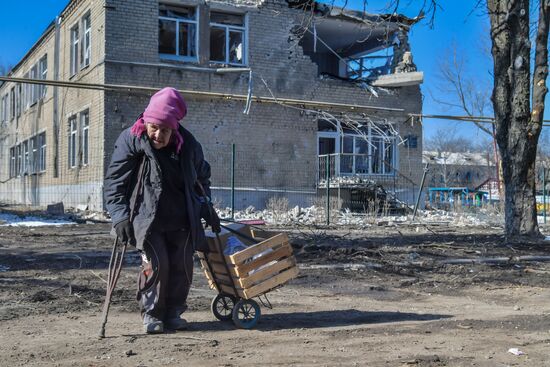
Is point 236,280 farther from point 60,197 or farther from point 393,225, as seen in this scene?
point 60,197

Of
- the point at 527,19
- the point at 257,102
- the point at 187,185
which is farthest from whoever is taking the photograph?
the point at 257,102

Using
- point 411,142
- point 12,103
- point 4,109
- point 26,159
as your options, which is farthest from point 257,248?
point 4,109

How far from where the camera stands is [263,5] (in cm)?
2130

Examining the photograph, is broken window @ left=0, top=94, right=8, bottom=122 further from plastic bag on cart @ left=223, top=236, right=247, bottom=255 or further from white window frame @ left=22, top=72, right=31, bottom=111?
plastic bag on cart @ left=223, top=236, right=247, bottom=255

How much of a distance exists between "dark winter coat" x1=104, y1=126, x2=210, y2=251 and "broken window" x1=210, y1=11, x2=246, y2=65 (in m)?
16.8

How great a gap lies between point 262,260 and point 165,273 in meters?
0.79

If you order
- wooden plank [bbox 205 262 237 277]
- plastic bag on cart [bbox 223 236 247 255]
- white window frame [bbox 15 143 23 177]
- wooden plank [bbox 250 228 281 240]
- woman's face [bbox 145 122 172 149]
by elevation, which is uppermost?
white window frame [bbox 15 143 23 177]

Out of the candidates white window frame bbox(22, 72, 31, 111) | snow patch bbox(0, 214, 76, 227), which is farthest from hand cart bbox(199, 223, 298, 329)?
white window frame bbox(22, 72, 31, 111)

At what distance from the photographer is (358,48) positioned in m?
25.7

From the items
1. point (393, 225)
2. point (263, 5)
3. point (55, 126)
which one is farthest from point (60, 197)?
point (393, 225)

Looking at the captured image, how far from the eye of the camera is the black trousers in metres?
4.49

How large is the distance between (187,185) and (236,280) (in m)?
0.86

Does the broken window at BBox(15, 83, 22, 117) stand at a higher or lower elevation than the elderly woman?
higher

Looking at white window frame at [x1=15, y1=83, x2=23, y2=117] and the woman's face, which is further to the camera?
white window frame at [x1=15, y1=83, x2=23, y2=117]
